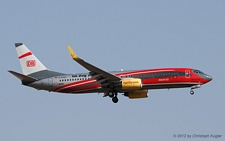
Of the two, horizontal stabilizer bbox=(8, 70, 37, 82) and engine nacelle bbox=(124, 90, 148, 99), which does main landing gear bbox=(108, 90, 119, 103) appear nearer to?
engine nacelle bbox=(124, 90, 148, 99)

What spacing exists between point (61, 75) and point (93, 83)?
4.43m

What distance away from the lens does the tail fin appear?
6494cm

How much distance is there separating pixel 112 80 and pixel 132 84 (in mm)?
2757

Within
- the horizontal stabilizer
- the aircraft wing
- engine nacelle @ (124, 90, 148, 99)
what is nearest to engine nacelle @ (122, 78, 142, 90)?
the aircraft wing

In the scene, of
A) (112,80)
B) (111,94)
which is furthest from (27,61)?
(112,80)

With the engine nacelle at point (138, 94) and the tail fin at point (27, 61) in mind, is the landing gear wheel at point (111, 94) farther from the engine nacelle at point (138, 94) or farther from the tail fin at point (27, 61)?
the tail fin at point (27, 61)

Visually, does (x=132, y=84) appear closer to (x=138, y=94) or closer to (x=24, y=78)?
(x=138, y=94)

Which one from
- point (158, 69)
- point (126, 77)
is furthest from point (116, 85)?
point (158, 69)

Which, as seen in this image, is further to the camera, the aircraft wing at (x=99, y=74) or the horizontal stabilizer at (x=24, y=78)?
the horizontal stabilizer at (x=24, y=78)

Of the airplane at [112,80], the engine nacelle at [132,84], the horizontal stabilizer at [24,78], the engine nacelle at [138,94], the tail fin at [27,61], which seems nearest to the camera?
the engine nacelle at [132,84]

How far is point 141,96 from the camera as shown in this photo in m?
63.3

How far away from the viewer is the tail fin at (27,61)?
213 ft

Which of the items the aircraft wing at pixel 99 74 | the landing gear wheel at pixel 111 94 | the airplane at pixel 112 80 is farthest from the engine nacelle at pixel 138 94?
the aircraft wing at pixel 99 74

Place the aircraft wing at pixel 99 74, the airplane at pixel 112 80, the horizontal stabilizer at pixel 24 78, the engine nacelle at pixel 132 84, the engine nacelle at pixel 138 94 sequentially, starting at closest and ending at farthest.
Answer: the aircraft wing at pixel 99 74 < the engine nacelle at pixel 132 84 < the airplane at pixel 112 80 < the horizontal stabilizer at pixel 24 78 < the engine nacelle at pixel 138 94
